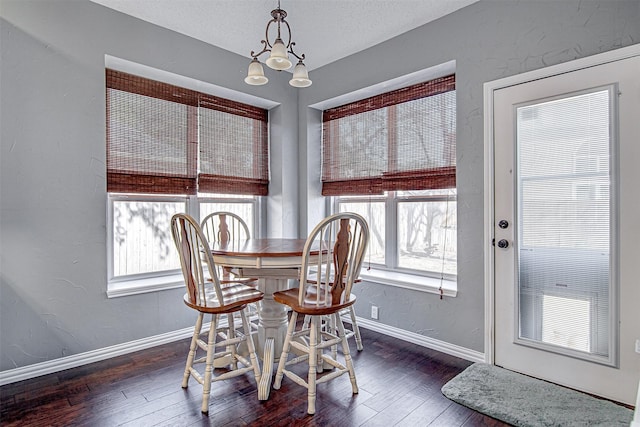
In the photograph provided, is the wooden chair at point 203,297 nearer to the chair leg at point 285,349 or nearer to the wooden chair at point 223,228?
the chair leg at point 285,349

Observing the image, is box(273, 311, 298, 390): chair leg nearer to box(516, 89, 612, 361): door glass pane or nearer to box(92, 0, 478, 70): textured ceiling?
box(516, 89, 612, 361): door glass pane

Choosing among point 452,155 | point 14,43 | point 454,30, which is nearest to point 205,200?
point 14,43

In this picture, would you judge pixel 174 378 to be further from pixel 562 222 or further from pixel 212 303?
pixel 562 222

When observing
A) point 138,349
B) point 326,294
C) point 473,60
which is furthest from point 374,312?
point 473,60

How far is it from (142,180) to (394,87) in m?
2.33

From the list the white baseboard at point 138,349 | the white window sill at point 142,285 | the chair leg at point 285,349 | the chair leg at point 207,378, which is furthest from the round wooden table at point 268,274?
the white baseboard at point 138,349

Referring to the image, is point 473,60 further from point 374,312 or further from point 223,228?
point 223,228

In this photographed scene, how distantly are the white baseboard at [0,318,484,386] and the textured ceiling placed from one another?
8.22 feet

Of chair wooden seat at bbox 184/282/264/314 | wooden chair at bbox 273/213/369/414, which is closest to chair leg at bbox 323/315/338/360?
wooden chair at bbox 273/213/369/414

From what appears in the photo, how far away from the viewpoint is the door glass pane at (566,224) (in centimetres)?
192

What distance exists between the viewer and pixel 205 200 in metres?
3.32

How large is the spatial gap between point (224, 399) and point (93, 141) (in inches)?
78.5

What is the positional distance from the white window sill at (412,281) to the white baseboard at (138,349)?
14.9 inches

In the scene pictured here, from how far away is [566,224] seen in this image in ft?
6.73
